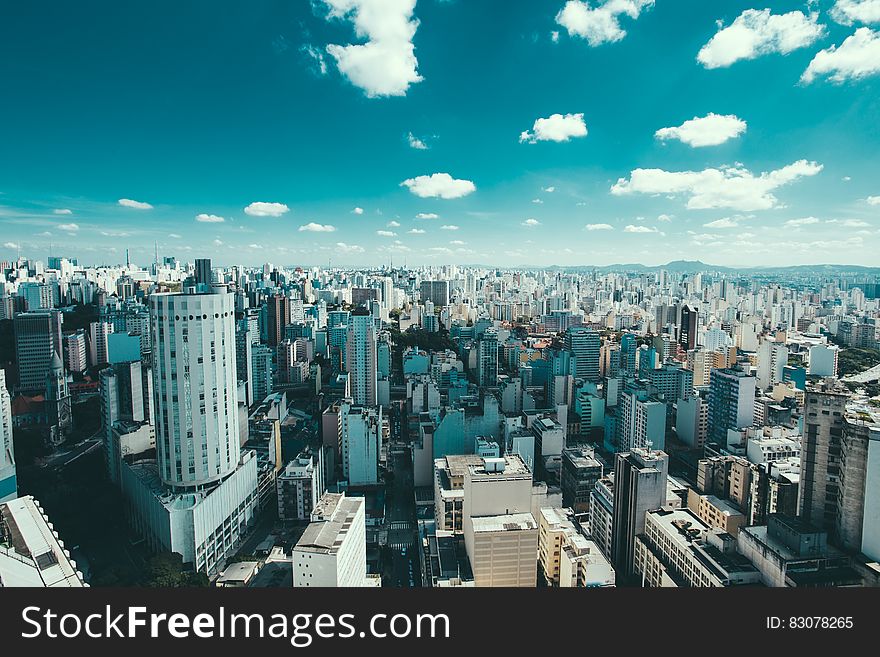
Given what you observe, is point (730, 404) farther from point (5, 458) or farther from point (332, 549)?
point (5, 458)

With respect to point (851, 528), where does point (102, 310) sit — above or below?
above

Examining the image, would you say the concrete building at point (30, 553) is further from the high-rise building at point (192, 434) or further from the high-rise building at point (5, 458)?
the high-rise building at point (5, 458)

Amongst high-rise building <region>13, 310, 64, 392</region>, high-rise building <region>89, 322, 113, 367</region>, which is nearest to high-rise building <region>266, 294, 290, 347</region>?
high-rise building <region>89, 322, 113, 367</region>

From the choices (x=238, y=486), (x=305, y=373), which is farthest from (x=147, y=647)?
(x=305, y=373)

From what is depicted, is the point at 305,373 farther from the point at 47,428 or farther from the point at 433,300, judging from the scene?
the point at 433,300

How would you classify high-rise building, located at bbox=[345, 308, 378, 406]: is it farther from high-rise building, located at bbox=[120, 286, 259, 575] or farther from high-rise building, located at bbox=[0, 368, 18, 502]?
high-rise building, located at bbox=[0, 368, 18, 502]

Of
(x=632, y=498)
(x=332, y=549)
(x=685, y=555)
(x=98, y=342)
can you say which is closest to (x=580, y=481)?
(x=632, y=498)
